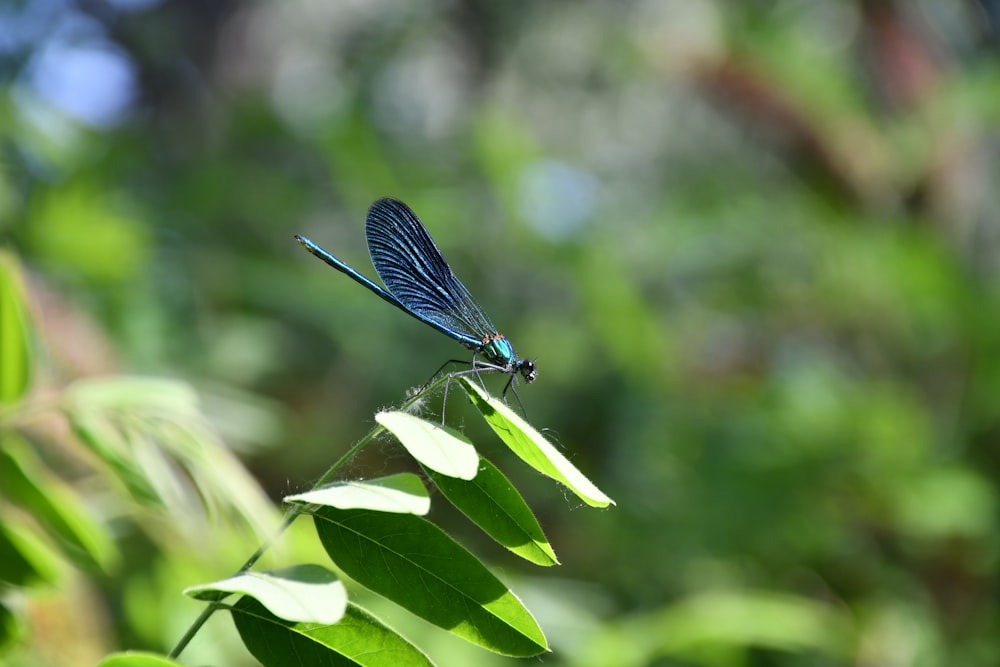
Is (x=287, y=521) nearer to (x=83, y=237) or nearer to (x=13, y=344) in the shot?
(x=13, y=344)

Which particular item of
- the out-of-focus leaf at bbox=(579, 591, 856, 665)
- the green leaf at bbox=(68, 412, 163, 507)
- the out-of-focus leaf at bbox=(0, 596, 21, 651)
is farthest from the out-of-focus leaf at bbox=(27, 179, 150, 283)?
the out-of-focus leaf at bbox=(0, 596, 21, 651)

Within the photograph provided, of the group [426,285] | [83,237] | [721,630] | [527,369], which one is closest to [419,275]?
[426,285]

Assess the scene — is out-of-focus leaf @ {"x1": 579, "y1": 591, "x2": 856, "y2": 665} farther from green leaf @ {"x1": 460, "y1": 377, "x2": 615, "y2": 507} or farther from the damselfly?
green leaf @ {"x1": 460, "y1": 377, "x2": 615, "y2": 507}

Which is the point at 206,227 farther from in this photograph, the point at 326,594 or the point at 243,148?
the point at 326,594

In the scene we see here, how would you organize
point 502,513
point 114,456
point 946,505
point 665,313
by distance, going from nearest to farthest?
point 502,513
point 114,456
point 946,505
point 665,313

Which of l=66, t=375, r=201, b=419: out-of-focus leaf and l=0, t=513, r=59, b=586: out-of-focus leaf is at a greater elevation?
l=66, t=375, r=201, b=419: out-of-focus leaf

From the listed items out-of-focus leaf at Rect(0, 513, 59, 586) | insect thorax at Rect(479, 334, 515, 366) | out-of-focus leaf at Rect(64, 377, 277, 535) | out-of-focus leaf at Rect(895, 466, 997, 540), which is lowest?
out-of-focus leaf at Rect(0, 513, 59, 586)

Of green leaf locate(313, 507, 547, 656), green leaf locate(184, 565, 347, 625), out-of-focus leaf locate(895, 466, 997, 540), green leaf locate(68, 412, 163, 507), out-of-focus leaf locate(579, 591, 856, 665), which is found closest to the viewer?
green leaf locate(184, 565, 347, 625)
